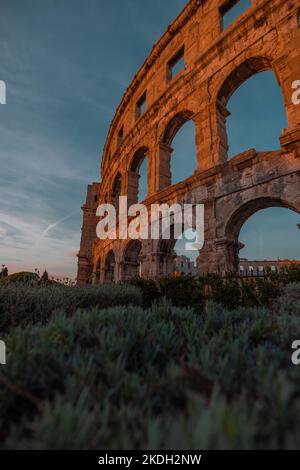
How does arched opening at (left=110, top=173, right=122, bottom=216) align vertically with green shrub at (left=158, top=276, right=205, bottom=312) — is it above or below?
above

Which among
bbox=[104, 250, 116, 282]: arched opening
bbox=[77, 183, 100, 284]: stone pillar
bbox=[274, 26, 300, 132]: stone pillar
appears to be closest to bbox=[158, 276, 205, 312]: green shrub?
bbox=[274, 26, 300, 132]: stone pillar

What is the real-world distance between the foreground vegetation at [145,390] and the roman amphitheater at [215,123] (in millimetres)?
6167

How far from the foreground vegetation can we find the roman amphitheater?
6.17 meters

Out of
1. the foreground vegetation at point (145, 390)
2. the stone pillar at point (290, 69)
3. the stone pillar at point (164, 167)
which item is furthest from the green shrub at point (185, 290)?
the stone pillar at point (164, 167)

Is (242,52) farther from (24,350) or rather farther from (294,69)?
(24,350)

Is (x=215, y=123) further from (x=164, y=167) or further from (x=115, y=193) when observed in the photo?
(x=115, y=193)

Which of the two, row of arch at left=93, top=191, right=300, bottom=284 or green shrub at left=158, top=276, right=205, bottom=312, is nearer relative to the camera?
green shrub at left=158, top=276, right=205, bottom=312

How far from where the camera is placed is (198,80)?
1032 cm

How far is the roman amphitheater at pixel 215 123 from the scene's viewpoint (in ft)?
23.8

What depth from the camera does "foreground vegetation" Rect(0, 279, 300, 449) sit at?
0.72 m

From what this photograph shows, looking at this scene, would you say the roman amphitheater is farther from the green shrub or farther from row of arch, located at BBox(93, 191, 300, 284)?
the green shrub

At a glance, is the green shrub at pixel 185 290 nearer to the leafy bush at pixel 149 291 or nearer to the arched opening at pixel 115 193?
the leafy bush at pixel 149 291

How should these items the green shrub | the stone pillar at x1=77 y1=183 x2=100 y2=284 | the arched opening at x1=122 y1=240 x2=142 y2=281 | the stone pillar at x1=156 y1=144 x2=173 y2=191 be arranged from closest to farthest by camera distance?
1. the green shrub
2. the stone pillar at x1=156 y1=144 x2=173 y2=191
3. the arched opening at x1=122 y1=240 x2=142 y2=281
4. the stone pillar at x1=77 y1=183 x2=100 y2=284

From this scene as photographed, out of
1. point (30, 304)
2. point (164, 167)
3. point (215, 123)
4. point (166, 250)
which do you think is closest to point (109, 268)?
point (166, 250)
